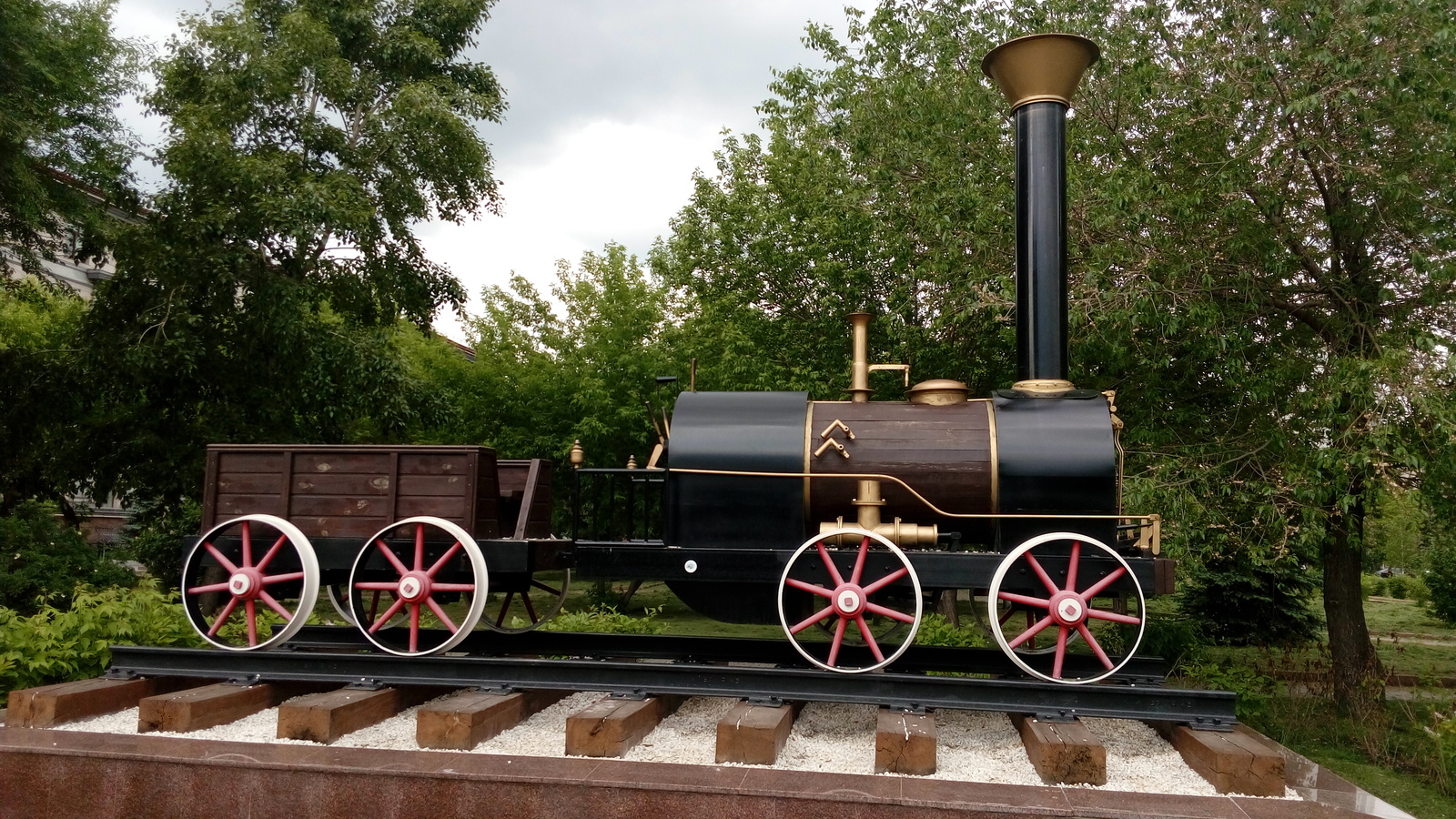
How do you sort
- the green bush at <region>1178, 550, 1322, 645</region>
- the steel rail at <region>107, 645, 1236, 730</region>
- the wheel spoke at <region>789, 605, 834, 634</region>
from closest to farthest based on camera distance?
the steel rail at <region>107, 645, 1236, 730</region>, the wheel spoke at <region>789, 605, 834, 634</region>, the green bush at <region>1178, 550, 1322, 645</region>

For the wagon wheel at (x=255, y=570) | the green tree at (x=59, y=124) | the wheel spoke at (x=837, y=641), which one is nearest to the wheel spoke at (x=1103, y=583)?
the wheel spoke at (x=837, y=641)

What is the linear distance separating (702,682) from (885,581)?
1.07 metres

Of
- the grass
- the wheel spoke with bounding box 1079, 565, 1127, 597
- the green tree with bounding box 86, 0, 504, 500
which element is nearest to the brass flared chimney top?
the wheel spoke with bounding box 1079, 565, 1127, 597

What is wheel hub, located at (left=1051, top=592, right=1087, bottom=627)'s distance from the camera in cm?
464

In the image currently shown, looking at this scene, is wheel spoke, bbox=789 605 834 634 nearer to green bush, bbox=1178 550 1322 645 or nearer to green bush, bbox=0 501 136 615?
green bush, bbox=0 501 136 615

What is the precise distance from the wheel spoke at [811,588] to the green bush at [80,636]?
455cm

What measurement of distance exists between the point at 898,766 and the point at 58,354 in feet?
44.6

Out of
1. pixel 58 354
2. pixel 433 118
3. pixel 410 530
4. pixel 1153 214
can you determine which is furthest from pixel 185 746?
pixel 58 354

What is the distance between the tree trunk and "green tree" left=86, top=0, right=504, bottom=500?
11249 millimetres

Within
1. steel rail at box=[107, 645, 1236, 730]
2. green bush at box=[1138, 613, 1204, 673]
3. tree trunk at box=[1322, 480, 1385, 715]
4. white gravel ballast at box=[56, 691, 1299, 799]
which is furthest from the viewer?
green bush at box=[1138, 613, 1204, 673]

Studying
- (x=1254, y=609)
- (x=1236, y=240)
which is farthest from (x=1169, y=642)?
(x=1236, y=240)

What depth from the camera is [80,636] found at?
239 inches

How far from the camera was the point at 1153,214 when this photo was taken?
27.8 feet

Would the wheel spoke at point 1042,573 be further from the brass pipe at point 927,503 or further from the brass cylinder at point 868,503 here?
the brass cylinder at point 868,503
